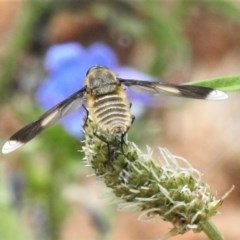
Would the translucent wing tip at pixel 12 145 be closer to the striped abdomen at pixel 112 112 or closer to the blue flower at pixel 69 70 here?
the striped abdomen at pixel 112 112

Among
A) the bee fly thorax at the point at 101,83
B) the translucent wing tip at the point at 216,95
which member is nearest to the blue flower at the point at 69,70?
the bee fly thorax at the point at 101,83

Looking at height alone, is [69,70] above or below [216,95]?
above

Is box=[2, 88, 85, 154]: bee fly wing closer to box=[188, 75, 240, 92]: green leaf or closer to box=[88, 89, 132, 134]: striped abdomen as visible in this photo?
box=[88, 89, 132, 134]: striped abdomen

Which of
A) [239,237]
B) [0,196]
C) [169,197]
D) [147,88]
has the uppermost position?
[239,237]

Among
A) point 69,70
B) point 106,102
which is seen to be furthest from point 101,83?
point 69,70

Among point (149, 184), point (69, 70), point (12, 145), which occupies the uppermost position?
point (69, 70)

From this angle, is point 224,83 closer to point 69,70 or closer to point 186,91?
point 186,91

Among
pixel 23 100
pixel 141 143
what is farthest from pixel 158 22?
pixel 141 143

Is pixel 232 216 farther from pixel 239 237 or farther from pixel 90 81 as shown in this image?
pixel 90 81
